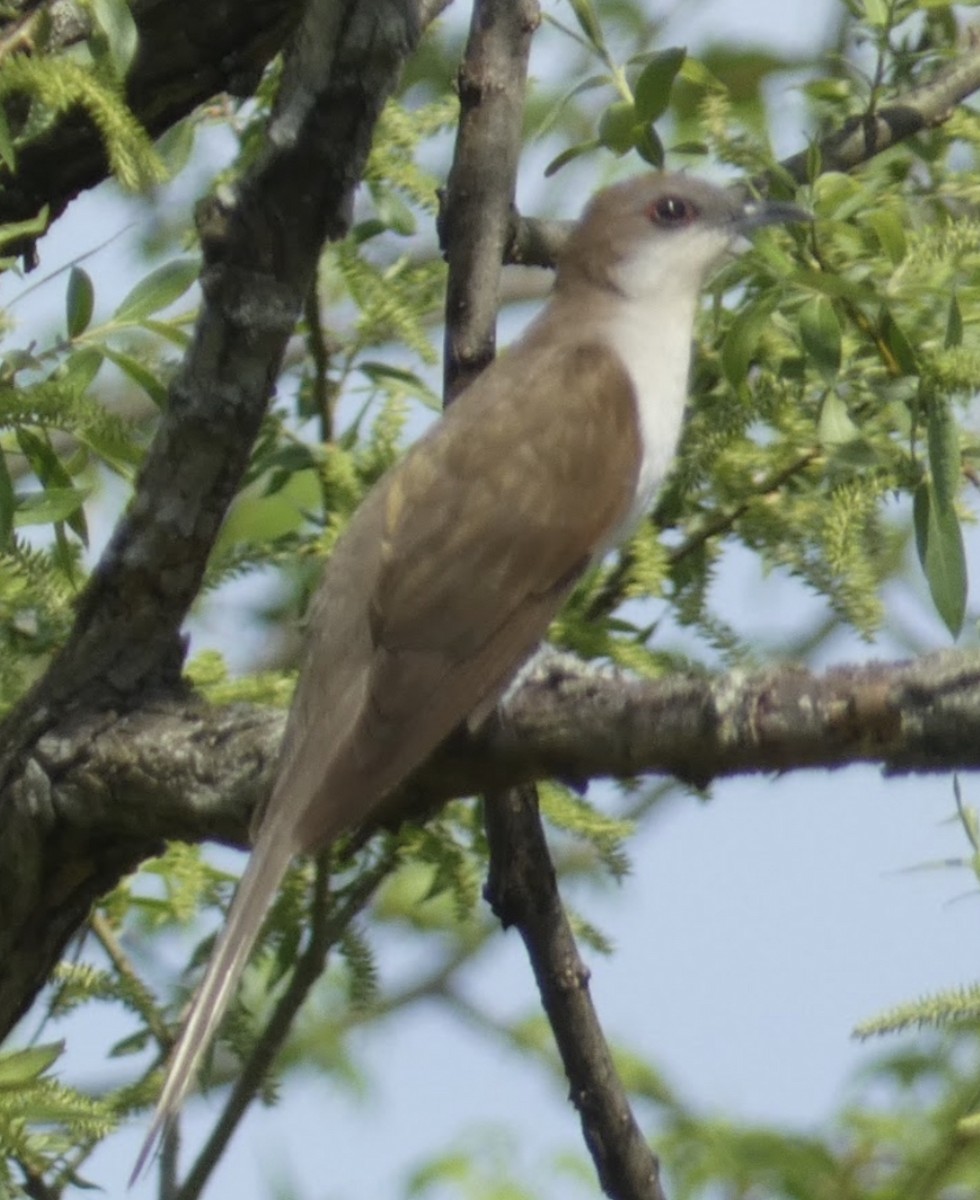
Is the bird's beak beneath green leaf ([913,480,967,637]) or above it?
above

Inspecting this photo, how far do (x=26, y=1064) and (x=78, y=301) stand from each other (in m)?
1.12

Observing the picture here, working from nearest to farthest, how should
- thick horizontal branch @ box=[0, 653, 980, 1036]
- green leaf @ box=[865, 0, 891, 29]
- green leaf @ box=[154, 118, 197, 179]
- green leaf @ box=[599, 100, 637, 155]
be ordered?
thick horizontal branch @ box=[0, 653, 980, 1036] < green leaf @ box=[599, 100, 637, 155] < green leaf @ box=[865, 0, 891, 29] < green leaf @ box=[154, 118, 197, 179]

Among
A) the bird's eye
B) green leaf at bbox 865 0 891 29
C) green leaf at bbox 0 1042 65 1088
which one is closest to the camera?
green leaf at bbox 0 1042 65 1088

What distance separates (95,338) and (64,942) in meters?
0.90

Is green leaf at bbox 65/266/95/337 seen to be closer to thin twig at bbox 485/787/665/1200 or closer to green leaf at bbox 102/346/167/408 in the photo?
green leaf at bbox 102/346/167/408

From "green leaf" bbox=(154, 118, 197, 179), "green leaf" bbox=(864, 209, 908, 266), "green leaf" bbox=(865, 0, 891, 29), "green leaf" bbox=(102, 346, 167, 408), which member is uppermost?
"green leaf" bbox=(865, 0, 891, 29)

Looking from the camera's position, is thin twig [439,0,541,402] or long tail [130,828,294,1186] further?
thin twig [439,0,541,402]

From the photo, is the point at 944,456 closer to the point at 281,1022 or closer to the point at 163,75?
the point at 281,1022

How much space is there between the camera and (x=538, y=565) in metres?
3.84

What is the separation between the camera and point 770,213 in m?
3.73

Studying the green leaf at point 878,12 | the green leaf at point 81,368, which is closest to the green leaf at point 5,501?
the green leaf at point 81,368

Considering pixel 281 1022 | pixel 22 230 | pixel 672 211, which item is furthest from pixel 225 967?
pixel 672 211

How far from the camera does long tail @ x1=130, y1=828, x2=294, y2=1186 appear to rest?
3.10m

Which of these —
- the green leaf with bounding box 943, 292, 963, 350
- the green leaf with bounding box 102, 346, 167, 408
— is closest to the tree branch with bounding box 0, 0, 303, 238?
the green leaf with bounding box 102, 346, 167, 408
